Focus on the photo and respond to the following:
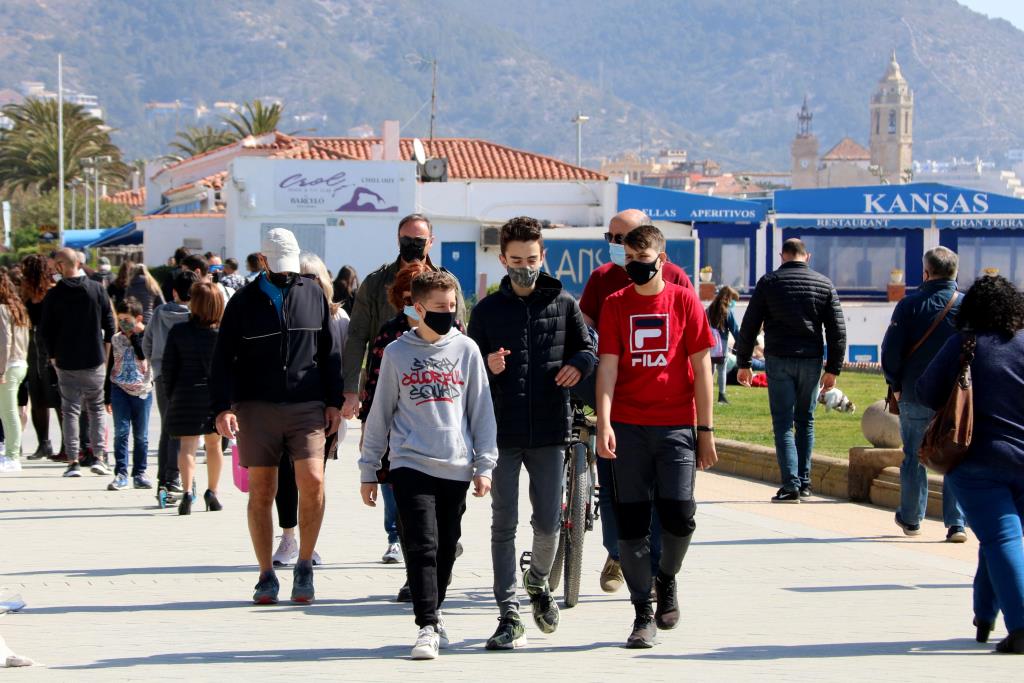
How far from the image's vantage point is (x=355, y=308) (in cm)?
885

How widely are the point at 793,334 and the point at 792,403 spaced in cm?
53

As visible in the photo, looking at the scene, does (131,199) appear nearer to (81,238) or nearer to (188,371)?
(81,238)

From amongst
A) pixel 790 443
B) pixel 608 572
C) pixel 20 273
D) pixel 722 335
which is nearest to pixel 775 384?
pixel 790 443

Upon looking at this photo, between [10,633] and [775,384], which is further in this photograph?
[775,384]

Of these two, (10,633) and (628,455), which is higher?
(628,455)

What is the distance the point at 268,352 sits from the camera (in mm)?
8141

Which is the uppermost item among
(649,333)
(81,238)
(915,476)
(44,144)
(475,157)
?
(44,144)

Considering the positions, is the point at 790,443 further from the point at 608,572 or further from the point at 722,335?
the point at 722,335

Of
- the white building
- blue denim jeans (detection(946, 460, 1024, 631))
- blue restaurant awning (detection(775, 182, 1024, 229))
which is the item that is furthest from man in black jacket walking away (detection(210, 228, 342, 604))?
the white building

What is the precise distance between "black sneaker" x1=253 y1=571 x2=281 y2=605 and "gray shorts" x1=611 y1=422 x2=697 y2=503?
1.97 m

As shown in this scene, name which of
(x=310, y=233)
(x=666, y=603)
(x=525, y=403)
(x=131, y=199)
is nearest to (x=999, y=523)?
(x=666, y=603)

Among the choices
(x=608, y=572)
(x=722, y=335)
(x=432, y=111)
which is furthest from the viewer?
(x=432, y=111)

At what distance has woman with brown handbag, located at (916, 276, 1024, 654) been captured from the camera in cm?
712

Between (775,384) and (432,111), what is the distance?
183ft
